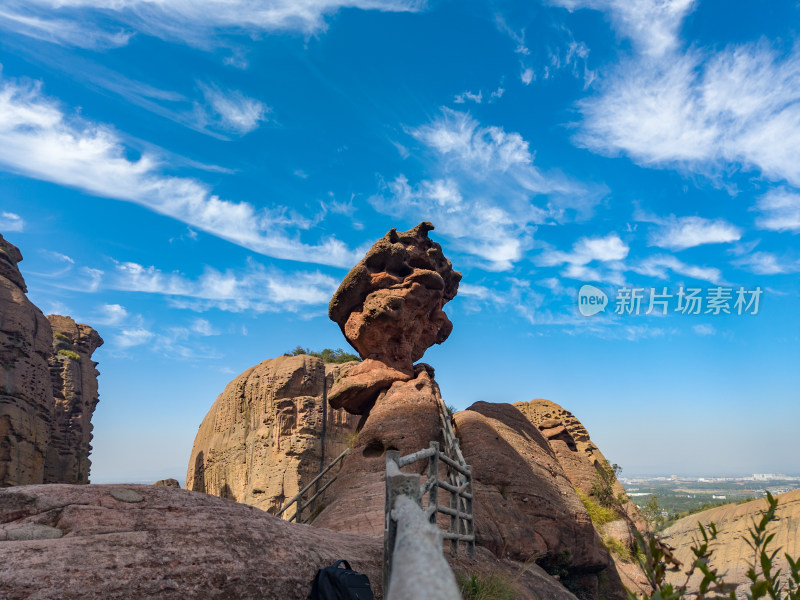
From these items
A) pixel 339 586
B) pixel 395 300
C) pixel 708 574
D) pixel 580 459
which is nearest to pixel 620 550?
pixel 580 459

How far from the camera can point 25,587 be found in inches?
131

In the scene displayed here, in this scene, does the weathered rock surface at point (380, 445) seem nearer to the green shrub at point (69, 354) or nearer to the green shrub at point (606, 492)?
the green shrub at point (606, 492)

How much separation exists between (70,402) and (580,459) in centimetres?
2776

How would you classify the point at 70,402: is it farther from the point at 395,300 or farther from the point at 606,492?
the point at 606,492

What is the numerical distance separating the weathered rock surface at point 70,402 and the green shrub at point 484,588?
91.6 ft

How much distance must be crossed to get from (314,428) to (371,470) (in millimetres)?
11705

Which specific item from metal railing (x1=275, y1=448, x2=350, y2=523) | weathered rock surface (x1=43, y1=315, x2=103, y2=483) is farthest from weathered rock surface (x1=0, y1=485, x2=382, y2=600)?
weathered rock surface (x1=43, y1=315, x2=103, y2=483)

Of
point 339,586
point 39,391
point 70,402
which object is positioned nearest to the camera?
point 339,586

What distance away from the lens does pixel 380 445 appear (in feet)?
37.9

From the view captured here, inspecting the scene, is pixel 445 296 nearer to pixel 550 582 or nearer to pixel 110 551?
pixel 550 582

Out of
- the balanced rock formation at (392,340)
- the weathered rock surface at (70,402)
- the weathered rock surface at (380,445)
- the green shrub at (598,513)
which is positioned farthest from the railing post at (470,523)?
the weathered rock surface at (70,402)

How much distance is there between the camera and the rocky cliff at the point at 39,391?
2100cm

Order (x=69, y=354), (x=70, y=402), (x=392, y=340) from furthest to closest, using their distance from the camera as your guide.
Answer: (x=69, y=354), (x=70, y=402), (x=392, y=340)

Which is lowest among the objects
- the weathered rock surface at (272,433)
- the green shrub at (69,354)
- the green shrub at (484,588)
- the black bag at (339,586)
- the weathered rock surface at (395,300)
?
the green shrub at (484,588)
